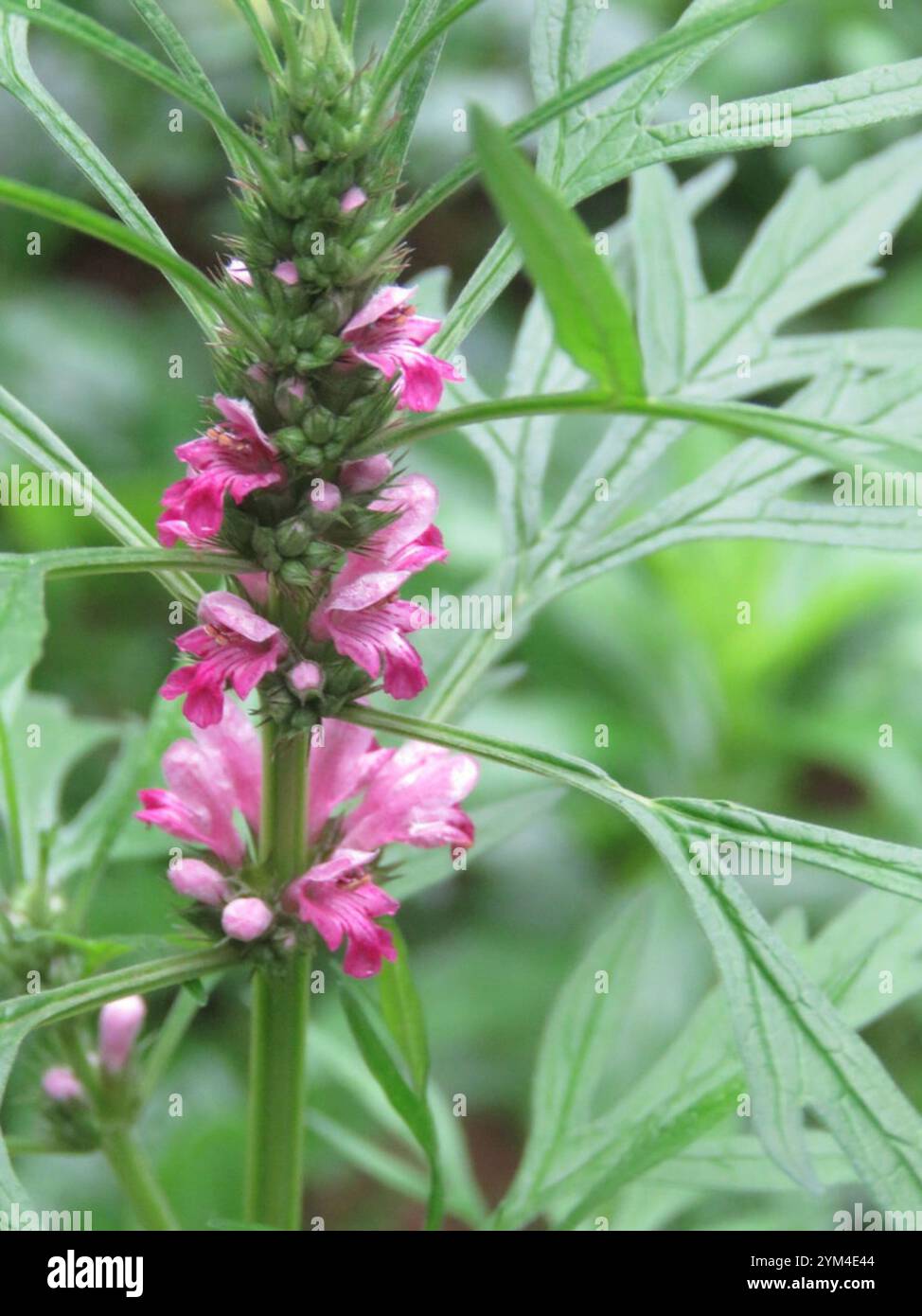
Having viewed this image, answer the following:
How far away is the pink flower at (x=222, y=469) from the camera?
1.97ft

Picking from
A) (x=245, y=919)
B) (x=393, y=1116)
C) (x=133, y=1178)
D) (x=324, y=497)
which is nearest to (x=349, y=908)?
(x=245, y=919)

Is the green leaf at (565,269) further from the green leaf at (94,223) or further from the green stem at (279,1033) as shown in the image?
the green stem at (279,1033)

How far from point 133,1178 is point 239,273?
52 centimetres

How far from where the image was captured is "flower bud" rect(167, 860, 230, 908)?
700 mm

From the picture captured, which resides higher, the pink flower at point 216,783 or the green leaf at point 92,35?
the green leaf at point 92,35

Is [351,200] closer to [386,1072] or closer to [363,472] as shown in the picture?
[363,472]

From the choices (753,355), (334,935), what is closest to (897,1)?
(753,355)

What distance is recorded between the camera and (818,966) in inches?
33.1

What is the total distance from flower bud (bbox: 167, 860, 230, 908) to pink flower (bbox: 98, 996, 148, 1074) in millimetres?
173

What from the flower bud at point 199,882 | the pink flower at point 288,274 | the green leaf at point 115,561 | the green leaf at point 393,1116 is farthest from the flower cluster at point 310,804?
the green leaf at point 393,1116

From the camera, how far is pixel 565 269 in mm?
472

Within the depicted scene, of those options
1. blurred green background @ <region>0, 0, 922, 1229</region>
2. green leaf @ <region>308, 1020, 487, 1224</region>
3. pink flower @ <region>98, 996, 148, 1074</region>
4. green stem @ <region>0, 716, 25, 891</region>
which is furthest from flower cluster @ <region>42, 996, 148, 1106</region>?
blurred green background @ <region>0, 0, 922, 1229</region>

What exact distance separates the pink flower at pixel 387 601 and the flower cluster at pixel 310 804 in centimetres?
9
